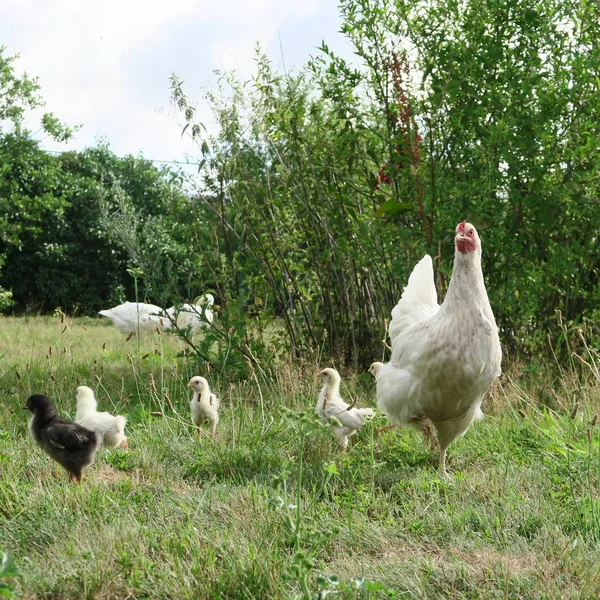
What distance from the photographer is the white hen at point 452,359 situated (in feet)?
13.1

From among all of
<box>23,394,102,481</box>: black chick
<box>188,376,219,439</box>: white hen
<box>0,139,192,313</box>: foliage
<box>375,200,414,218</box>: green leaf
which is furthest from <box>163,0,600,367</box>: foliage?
<box>0,139,192,313</box>: foliage

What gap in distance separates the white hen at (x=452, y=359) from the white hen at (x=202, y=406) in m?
1.31

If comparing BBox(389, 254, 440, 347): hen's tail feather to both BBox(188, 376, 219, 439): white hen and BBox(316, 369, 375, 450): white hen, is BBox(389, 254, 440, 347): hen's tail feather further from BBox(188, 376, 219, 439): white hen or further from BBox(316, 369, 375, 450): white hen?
BBox(188, 376, 219, 439): white hen

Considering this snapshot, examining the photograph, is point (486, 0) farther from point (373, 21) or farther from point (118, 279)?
point (118, 279)

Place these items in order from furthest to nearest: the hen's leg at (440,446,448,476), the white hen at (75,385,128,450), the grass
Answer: the white hen at (75,385,128,450) < the hen's leg at (440,446,448,476) < the grass

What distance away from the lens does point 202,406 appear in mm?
5137

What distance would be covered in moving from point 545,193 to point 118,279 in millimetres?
14488

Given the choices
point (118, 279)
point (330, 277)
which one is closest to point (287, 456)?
point (330, 277)

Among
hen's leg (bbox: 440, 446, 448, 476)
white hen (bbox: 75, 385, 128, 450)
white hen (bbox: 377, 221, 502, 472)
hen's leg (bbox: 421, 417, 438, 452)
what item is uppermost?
white hen (bbox: 377, 221, 502, 472)

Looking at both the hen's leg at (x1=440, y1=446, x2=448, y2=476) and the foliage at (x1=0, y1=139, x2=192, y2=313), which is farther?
the foliage at (x1=0, y1=139, x2=192, y2=313)

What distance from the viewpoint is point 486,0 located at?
5.80 m

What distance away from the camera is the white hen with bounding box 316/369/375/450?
476 cm

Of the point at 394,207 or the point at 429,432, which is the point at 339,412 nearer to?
the point at 429,432

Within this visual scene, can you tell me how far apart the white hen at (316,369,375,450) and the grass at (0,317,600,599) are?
14 centimetres
